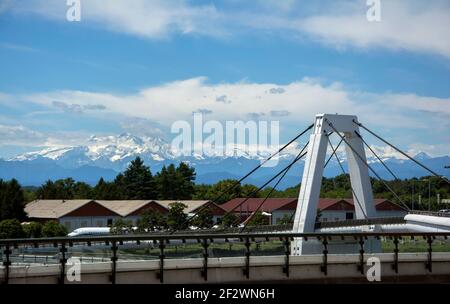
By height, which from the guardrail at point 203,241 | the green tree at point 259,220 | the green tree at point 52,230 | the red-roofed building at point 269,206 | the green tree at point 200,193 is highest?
the green tree at point 200,193

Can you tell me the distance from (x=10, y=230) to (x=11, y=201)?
1853 cm

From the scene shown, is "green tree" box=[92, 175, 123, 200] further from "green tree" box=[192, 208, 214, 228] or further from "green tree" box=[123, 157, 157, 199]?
"green tree" box=[192, 208, 214, 228]

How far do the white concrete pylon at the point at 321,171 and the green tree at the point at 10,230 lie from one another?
106ft

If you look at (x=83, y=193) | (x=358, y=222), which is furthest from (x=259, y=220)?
(x=83, y=193)

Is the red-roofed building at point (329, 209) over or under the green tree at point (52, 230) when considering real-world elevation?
over

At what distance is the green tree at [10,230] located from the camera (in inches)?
2692

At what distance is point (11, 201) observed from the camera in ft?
284

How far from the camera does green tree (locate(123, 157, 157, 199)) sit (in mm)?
127250

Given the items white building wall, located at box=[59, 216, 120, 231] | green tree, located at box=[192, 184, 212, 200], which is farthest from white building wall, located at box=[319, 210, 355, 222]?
white building wall, located at box=[59, 216, 120, 231]

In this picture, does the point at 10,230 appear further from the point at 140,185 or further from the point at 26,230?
the point at 140,185

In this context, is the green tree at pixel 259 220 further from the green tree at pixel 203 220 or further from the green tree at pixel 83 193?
the green tree at pixel 83 193

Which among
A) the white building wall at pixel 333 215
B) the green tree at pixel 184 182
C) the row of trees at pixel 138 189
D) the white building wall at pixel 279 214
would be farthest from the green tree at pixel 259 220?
the green tree at pixel 184 182
